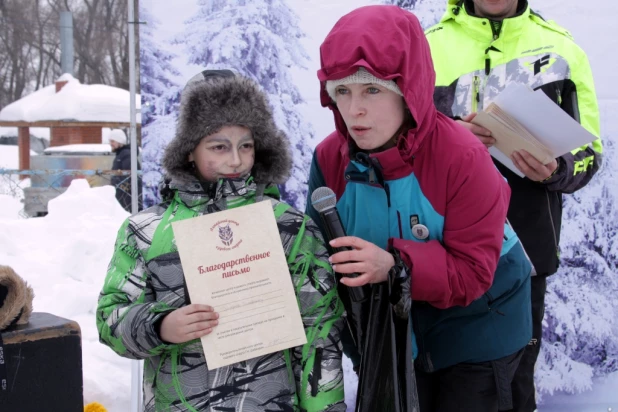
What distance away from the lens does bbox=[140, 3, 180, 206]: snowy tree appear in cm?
288

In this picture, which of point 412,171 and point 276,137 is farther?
point 276,137

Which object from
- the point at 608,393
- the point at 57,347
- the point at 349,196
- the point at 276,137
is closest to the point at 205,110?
the point at 276,137

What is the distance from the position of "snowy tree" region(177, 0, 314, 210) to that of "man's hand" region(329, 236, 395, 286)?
1.52 metres

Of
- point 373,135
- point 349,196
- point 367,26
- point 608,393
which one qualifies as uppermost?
point 367,26

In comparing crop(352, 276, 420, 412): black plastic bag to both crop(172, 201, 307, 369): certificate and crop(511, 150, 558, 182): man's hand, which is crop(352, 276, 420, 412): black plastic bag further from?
crop(511, 150, 558, 182): man's hand

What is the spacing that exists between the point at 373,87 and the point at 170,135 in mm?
1357

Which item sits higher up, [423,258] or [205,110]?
[205,110]

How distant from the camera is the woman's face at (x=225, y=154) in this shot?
1898mm

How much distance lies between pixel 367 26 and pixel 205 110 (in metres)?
0.51

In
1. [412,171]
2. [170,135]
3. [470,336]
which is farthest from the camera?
[170,135]

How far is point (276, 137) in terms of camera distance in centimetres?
202

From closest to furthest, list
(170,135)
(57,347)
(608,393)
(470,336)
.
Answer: (470,336) → (57,347) → (170,135) → (608,393)

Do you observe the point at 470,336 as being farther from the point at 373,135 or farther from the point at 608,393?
the point at 608,393

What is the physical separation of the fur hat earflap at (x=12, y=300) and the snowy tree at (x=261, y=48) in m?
1.26
